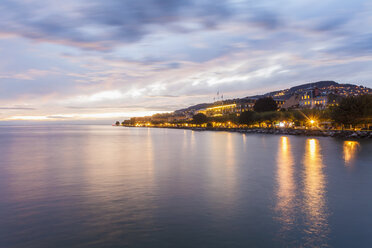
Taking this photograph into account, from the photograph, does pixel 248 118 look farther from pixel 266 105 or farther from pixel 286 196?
pixel 286 196

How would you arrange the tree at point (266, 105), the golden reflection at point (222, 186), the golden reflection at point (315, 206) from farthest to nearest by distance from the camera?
the tree at point (266, 105) → the golden reflection at point (222, 186) → the golden reflection at point (315, 206)

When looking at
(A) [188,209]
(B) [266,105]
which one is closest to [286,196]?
(A) [188,209]

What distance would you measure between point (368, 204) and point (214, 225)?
7677 mm

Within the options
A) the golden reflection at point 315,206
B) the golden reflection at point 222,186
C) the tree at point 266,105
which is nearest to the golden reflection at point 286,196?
the golden reflection at point 315,206

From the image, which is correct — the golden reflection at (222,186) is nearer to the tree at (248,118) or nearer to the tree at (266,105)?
the tree at (248,118)

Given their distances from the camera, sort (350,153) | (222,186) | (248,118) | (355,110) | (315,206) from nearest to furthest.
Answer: (315,206) < (222,186) < (350,153) < (355,110) < (248,118)

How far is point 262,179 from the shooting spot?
19.5 meters

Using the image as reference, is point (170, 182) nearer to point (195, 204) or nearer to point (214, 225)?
point (195, 204)

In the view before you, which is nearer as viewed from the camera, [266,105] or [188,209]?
[188,209]

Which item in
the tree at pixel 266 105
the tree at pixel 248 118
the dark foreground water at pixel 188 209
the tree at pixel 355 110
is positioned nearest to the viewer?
the dark foreground water at pixel 188 209

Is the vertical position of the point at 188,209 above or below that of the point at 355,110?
below

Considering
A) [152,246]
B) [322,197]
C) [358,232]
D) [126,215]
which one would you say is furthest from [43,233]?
[322,197]

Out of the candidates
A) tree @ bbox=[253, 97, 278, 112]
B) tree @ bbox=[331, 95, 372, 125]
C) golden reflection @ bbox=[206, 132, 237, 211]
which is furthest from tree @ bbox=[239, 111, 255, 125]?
golden reflection @ bbox=[206, 132, 237, 211]

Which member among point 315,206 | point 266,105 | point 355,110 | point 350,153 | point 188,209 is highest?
point 266,105
